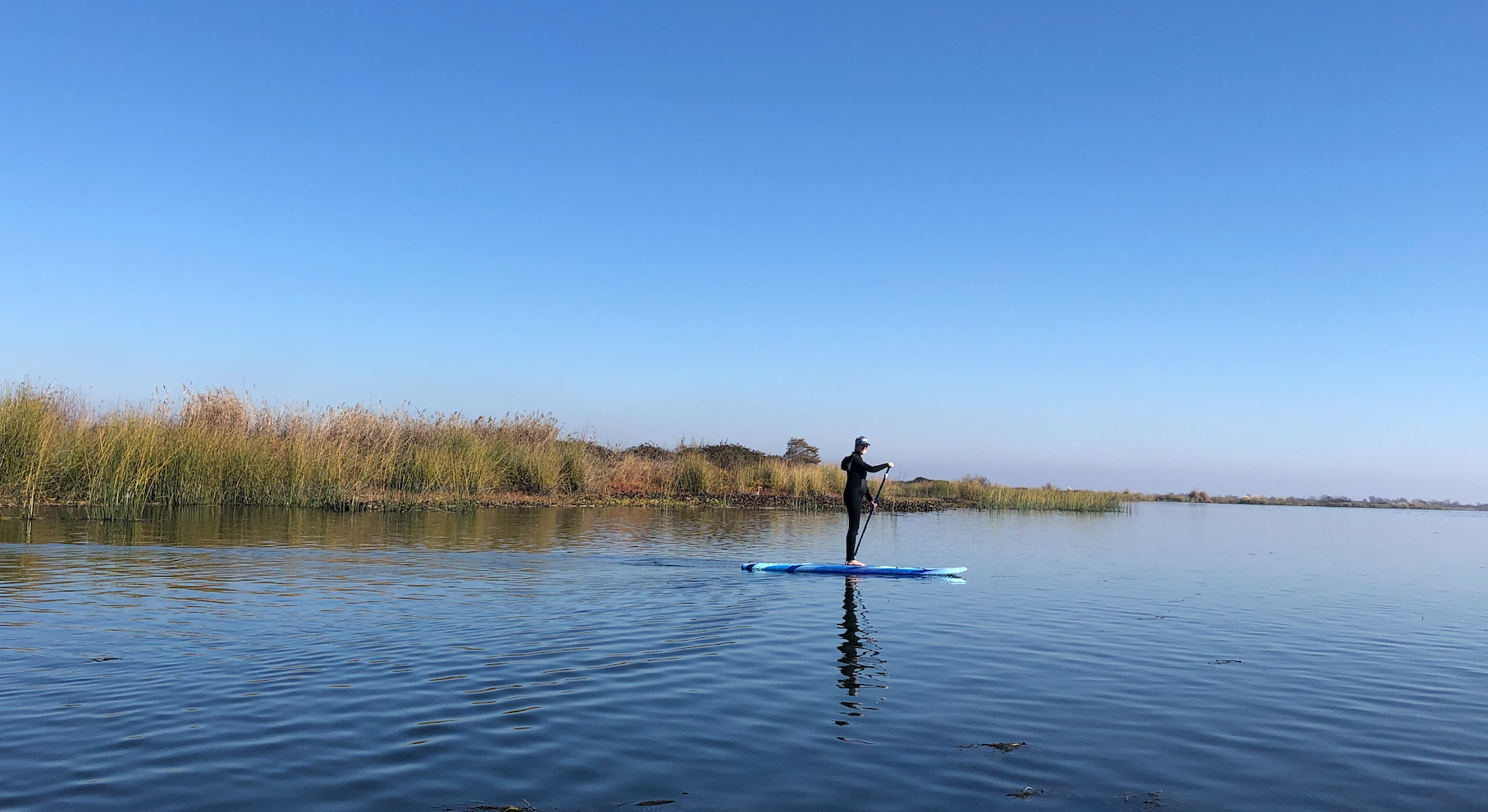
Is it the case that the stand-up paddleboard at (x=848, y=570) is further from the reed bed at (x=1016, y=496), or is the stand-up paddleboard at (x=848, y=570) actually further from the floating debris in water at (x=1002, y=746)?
the reed bed at (x=1016, y=496)

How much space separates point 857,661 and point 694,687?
1.98 meters

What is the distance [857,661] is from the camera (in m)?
9.05

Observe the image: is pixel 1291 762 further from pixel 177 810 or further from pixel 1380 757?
pixel 177 810

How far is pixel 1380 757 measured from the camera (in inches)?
253

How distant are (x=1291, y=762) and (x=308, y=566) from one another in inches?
506

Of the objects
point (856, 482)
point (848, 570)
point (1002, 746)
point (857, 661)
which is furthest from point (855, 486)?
point (1002, 746)

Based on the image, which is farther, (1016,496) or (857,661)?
(1016,496)

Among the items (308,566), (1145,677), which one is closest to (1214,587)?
(1145,677)

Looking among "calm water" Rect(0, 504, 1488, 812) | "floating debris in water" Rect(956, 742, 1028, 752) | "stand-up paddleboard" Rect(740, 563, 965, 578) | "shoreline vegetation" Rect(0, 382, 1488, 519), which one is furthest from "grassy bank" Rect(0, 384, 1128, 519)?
"floating debris in water" Rect(956, 742, 1028, 752)

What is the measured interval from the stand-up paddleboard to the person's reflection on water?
312cm

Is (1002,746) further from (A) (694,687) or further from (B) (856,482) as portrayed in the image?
(B) (856,482)

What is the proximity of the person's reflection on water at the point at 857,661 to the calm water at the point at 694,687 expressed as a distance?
59mm

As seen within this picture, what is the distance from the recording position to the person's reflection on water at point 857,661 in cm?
766

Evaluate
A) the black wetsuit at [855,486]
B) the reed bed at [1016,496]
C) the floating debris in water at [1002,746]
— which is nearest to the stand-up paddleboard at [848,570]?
the black wetsuit at [855,486]
